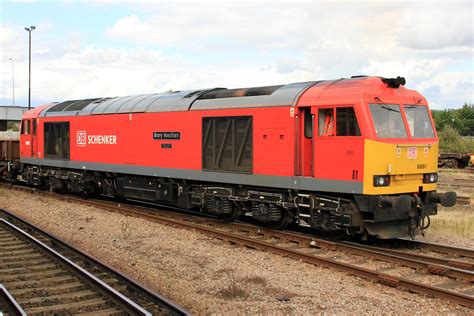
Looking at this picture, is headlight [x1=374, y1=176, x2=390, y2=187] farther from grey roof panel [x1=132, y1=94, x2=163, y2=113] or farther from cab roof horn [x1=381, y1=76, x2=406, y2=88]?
grey roof panel [x1=132, y1=94, x2=163, y2=113]

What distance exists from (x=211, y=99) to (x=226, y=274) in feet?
18.5

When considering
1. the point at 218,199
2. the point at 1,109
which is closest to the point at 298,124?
the point at 218,199

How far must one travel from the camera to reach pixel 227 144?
12.6 m

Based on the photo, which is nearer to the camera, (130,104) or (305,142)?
(305,142)

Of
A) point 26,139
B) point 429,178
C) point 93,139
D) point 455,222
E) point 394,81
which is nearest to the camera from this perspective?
point 394,81

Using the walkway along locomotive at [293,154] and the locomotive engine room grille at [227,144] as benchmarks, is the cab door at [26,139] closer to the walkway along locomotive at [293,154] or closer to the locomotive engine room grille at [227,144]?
the walkway along locomotive at [293,154]

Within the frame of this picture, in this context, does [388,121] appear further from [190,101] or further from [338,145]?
[190,101]

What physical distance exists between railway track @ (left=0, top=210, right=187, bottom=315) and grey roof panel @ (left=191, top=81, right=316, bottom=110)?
4944mm

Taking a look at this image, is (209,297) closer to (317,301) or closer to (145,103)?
(317,301)

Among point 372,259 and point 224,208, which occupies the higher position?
point 224,208

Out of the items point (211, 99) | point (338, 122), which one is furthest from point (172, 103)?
point (338, 122)

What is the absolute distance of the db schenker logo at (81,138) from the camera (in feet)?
58.4

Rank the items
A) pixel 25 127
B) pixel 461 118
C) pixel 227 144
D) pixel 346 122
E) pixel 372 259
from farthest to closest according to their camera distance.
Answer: pixel 461 118 → pixel 25 127 → pixel 227 144 → pixel 346 122 → pixel 372 259

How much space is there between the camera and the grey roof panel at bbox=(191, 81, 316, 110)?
11148 millimetres
